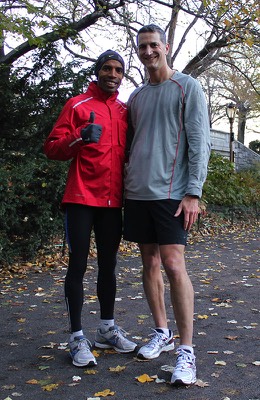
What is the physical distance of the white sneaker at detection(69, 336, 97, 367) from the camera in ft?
11.6

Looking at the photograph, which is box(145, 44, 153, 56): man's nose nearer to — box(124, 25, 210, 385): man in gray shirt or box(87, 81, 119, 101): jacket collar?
box(124, 25, 210, 385): man in gray shirt

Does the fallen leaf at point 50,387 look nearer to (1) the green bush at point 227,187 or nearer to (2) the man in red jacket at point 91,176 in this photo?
(2) the man in red jacket at point 91,176

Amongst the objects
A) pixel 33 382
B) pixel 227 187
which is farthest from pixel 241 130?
pixel 33 382

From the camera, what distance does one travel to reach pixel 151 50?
11.4ft

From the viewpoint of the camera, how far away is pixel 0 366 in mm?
3678

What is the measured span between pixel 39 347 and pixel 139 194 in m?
1.54

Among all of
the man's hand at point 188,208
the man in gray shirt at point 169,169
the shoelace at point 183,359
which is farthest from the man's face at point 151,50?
the shoelace at point 183,359

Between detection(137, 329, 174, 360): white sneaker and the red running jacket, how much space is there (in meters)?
0.99

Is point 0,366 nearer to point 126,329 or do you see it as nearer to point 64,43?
point 126,329

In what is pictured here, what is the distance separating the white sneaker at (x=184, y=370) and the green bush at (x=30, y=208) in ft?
14.0

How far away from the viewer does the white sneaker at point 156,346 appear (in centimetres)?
366

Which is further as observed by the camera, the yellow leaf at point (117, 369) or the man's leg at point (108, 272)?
the man's leg at point (108, 272)

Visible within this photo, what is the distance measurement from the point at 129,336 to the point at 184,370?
123 centimetres

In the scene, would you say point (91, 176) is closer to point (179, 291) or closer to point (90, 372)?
point (179, 291)
